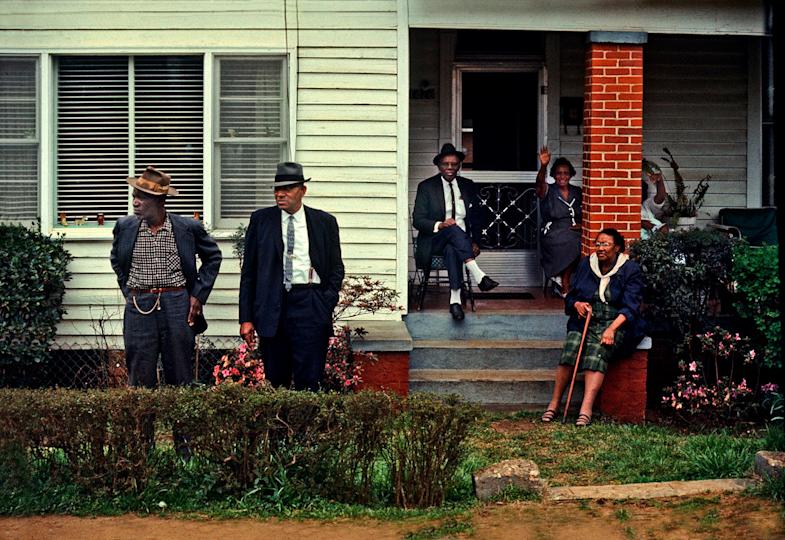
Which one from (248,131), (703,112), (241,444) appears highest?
(703,112)

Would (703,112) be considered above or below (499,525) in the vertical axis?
above

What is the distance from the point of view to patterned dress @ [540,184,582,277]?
12766mm

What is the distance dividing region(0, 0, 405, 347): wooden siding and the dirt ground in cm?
464

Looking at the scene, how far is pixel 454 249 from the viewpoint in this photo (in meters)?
12.2

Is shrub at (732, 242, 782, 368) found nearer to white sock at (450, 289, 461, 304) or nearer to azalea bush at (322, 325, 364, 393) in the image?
white sock at (450, 289, 461, 304)

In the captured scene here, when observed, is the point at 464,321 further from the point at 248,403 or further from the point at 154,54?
the point at 248,403

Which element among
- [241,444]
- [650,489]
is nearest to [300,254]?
[241,444]

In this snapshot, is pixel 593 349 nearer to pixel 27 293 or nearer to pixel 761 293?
pixel 761 293

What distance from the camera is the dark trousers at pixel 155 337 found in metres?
9.00

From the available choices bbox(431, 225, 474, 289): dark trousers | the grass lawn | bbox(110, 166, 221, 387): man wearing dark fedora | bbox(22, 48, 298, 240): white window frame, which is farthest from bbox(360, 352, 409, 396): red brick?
bbox(110, 166, 221, 387): man wearing dark fedora

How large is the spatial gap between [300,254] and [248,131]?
3.27 meters

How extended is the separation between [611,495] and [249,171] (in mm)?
5451

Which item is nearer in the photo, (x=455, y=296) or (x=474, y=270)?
(x=455, y=296)

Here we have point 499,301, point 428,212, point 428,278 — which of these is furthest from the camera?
point 499,301
